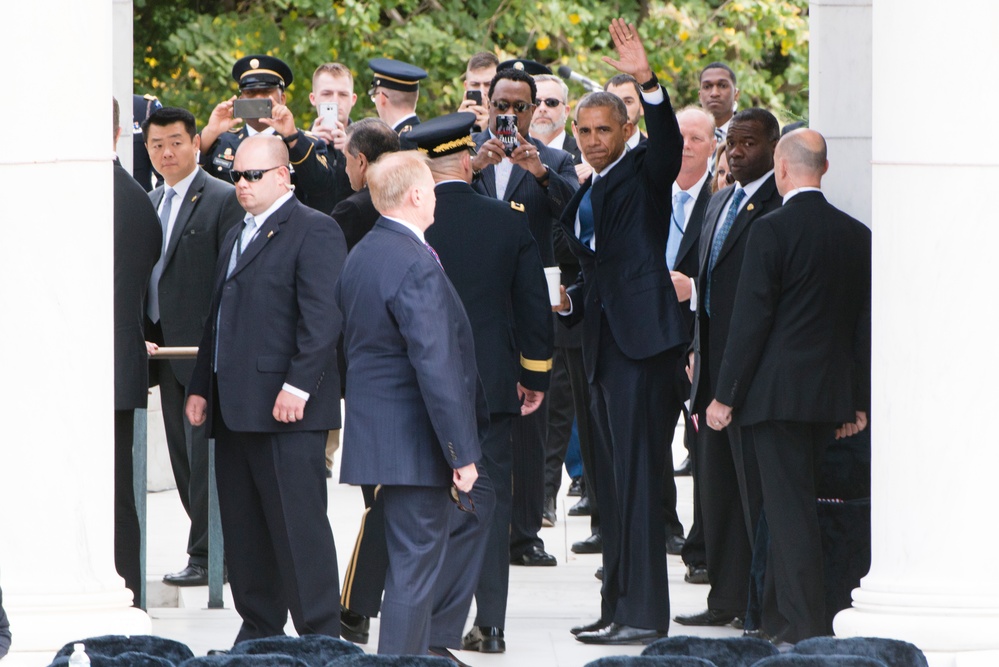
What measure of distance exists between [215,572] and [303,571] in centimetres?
132

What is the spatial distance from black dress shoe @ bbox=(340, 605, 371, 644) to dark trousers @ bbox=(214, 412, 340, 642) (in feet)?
1.30

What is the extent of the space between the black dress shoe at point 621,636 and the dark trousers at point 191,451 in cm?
219

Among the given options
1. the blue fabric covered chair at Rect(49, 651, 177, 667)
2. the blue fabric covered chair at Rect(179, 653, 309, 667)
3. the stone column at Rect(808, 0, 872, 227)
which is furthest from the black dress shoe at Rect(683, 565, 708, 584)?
the blue fabric covered chair at Rect(49, 651, 177, 667)

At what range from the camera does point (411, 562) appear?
5961mm

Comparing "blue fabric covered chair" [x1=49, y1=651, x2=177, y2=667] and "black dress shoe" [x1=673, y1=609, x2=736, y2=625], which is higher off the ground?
"blue fabric covered chair" [x1=49, y1=651, x2=177, y2=667]

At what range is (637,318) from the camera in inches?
277

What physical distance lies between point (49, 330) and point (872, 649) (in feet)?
9.39

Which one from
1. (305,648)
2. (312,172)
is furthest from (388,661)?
(312,172)

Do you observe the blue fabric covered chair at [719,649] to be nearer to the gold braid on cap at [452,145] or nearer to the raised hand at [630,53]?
the gold braid on cap at [452,145]

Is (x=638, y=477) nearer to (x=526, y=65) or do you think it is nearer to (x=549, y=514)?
(x=549, y=514)

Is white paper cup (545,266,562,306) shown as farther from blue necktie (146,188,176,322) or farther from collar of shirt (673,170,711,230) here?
blue necktie (146,188,176,322)

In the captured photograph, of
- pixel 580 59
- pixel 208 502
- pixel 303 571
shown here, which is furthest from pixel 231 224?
pixel 580 59

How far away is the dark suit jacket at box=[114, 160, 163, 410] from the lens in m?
7.12

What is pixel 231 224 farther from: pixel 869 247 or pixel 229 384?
pixel 869 247
